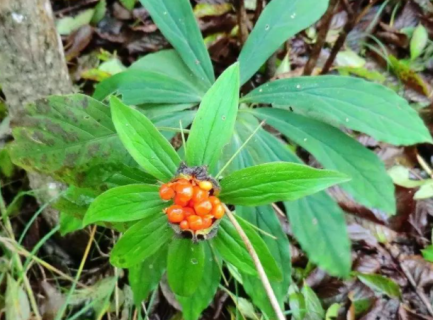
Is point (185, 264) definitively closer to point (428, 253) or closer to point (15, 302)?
point (15, 302)

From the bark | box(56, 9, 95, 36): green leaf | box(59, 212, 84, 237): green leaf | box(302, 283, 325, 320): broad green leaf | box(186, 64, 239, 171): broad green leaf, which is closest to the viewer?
box(186, 64, 239, 171): broad green leaf

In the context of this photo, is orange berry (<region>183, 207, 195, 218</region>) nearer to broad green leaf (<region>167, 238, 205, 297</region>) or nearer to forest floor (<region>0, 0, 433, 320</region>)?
broad green leaf (<region>167, 238, 205, 297</region>)

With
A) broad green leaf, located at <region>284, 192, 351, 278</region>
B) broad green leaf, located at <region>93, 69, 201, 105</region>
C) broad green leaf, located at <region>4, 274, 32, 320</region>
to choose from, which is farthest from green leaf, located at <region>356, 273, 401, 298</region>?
broad green leaf, located at <region>4, 274, 32, 320</region>

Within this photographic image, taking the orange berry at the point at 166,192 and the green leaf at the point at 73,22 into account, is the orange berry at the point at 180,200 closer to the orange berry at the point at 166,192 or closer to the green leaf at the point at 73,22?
the orange berry at the point at 166,192

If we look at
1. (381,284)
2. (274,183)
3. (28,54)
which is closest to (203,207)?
(274,183)

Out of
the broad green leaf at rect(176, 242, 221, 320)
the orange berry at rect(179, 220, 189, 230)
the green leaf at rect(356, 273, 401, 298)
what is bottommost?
the green leaf at rect(356, 273, 401, 298)

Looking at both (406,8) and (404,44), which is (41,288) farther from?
(406,8)

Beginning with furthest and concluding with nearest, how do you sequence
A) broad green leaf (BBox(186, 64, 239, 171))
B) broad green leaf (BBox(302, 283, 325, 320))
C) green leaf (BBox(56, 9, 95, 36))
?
green leaf (BBox(56, 9, 95, 36)) < broad green leaf (BBox(302, 283, 325, 320)) < broad green leaf (BBox(186, 64, 239, 171))
